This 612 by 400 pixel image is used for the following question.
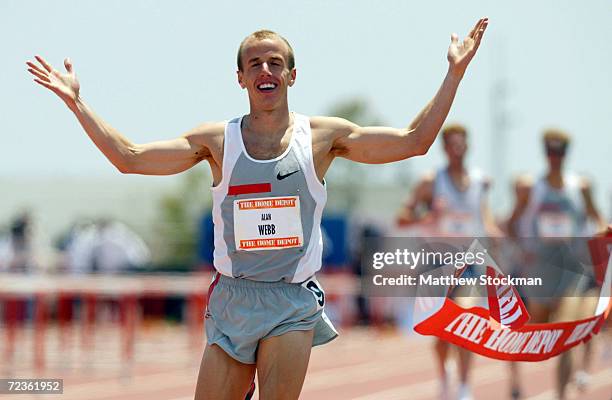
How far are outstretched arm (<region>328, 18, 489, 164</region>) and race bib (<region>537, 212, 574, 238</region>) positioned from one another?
4722 millimetres

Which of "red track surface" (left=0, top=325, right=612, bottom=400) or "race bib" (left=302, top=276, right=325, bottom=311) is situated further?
"red track surface" (left=0, top=325, right=612, bottom=400)

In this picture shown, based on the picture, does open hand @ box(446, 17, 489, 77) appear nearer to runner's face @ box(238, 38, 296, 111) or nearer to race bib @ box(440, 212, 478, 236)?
runner's face @ box(238, 38, 296, 111)

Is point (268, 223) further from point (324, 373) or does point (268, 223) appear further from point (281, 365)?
point (324, 373)

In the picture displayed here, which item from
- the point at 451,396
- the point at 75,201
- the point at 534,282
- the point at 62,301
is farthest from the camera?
the point at 75,201

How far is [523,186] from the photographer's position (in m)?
10.7

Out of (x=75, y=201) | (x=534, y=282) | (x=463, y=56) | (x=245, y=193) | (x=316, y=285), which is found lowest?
(x=75, y=201)

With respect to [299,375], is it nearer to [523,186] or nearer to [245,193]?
[245,193]

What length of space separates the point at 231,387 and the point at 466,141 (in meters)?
5.32

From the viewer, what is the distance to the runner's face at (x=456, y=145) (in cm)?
1045

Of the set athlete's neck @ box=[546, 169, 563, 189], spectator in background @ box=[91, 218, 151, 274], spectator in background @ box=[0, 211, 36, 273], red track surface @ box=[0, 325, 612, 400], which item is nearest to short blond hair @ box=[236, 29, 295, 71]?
athlete's neck @ box=[546, 169, 563, 189]

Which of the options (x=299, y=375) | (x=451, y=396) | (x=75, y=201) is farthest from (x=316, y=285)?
(x=75, y=201)

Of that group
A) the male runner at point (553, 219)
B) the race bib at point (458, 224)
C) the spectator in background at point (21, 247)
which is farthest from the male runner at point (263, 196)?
the spectator in background at point (21, 247)

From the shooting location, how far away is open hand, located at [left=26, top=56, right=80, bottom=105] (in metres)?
5.64

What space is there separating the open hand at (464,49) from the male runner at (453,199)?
454 centimetres
